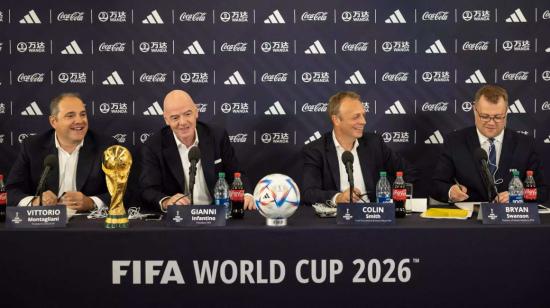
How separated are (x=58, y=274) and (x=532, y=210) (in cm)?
209

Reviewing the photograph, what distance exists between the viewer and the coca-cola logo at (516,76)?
197 inches

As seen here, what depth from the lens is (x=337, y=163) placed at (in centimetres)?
423

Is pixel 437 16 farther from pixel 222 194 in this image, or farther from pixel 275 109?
pixel 222 194

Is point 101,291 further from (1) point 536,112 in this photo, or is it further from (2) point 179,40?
(1) point 536,112

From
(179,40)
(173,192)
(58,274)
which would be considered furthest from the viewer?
(179,40)

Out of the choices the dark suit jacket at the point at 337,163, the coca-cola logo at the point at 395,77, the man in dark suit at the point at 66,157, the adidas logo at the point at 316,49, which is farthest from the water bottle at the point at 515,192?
the man in dark suit at the point at 66,157

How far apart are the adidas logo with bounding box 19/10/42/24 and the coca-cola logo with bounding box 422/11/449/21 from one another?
275cm

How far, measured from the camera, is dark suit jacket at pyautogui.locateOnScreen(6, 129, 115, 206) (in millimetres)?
4129

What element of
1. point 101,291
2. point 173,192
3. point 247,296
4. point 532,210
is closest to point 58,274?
point 101,291

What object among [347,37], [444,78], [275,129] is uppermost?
[347,37]

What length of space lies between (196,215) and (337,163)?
1438 millimetres

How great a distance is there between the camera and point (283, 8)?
16.1ft

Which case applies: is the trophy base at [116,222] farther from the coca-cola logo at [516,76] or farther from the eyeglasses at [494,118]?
the coca-cola logo at [516,76]

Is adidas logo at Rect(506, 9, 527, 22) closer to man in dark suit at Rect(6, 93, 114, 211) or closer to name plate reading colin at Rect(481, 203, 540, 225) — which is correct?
name plate reading colin at Rect(481, 203, 540, 225)
